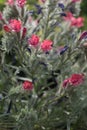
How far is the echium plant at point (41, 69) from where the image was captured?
3781 mm

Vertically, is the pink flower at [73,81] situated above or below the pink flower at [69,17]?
below

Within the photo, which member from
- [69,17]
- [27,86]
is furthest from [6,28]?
[69,17]

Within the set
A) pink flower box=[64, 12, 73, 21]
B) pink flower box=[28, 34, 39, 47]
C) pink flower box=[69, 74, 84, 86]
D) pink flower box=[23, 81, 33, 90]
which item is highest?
→ pink flower box=[28, 34, 39, 47]

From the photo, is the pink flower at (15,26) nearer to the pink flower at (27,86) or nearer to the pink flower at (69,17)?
the pink flower at (27,86)

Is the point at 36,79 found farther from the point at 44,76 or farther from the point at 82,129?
the point at 82,129

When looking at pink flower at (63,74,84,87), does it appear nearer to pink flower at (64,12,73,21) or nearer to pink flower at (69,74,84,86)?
pink flower at (69,74,84,86)

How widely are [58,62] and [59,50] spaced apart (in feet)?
0.40

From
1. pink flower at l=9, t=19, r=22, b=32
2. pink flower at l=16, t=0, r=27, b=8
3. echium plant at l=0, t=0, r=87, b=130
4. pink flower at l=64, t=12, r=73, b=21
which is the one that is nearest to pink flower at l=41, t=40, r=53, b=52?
echium plant at l=0, t=0, r=87, b=130

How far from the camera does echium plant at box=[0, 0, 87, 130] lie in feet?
12.4

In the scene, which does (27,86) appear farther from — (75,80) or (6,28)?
(6,28)

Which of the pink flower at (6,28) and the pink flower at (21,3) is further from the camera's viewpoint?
the pink flower at (21,3)

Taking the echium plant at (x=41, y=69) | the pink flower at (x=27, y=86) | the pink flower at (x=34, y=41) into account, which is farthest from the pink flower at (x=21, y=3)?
the pink flower at (x=27, y=86)

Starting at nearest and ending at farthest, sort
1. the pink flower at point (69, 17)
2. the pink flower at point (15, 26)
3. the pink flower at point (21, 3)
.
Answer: the pink flower at point (15, 26) < the pink flower at point (21, 3) < the pink flower at point (69, 17)

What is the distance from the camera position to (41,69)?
407 centimetres
